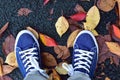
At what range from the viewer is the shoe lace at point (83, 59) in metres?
1.74

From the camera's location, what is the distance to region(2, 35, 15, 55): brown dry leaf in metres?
1.81

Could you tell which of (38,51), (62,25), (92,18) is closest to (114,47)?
(92,18)

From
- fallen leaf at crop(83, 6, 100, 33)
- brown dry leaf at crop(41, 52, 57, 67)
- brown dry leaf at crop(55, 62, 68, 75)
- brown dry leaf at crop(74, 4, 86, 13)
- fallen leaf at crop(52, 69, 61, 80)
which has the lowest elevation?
fallen leaf at crop(52, 69, 61, 80)

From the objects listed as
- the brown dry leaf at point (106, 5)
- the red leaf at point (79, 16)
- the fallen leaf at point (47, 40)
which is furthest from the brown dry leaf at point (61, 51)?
the brown dry leaf at point (106, 5)

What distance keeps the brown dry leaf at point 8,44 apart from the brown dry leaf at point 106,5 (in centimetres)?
48

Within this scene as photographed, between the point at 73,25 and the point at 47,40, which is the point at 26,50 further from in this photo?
the point at 73,25

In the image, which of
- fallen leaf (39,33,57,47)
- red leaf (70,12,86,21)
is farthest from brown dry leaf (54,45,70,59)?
red leaf (70,12,86,21)

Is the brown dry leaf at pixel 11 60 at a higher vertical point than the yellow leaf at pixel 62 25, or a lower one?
lower

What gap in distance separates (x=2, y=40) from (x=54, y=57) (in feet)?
0.93

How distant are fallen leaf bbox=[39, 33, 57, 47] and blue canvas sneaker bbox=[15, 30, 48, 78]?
4cm

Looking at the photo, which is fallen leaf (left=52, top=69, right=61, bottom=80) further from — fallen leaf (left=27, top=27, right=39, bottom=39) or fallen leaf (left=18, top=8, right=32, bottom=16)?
fallen leaf (left=18, top=8, right=32, bottom=16)

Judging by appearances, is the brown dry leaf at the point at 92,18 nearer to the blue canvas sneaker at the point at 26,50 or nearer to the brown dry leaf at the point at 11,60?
the blue canvas sneaker at the point at 26,50

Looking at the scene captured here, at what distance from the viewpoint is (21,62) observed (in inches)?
70.1

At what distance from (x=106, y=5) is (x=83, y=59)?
297 millimetres
